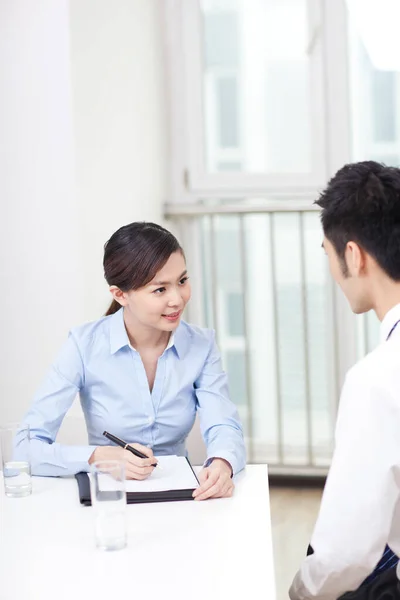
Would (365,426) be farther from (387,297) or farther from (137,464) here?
(137,464)

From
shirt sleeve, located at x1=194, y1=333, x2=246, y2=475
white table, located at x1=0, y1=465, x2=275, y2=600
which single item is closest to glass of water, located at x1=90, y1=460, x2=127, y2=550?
white table, located at x1=0, y1=465, x2=275, y2=600

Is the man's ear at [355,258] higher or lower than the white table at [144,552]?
higher

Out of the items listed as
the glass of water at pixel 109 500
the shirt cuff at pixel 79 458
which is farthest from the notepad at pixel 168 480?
the glass of water at pixel 109 500

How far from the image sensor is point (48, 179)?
2883 millimetres

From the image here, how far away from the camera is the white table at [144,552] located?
1190 millimetres

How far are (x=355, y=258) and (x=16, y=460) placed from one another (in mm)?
744

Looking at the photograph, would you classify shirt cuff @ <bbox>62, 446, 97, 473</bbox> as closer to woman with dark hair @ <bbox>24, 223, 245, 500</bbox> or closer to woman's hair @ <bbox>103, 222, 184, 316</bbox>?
woman with dark hair @ <bbox>24, 223, 245, 500</bbox>

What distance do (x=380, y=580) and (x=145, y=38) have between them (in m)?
2.54

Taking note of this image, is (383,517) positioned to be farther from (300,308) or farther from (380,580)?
(300,308)

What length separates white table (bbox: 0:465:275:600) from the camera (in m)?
1.19

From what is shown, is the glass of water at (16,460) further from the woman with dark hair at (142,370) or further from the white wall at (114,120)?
the white wall at (114,120)

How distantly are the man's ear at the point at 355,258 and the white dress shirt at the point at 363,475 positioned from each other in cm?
19

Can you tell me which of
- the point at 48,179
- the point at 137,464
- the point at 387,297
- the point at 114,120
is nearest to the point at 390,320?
the point at 387,297

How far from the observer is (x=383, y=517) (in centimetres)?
125
